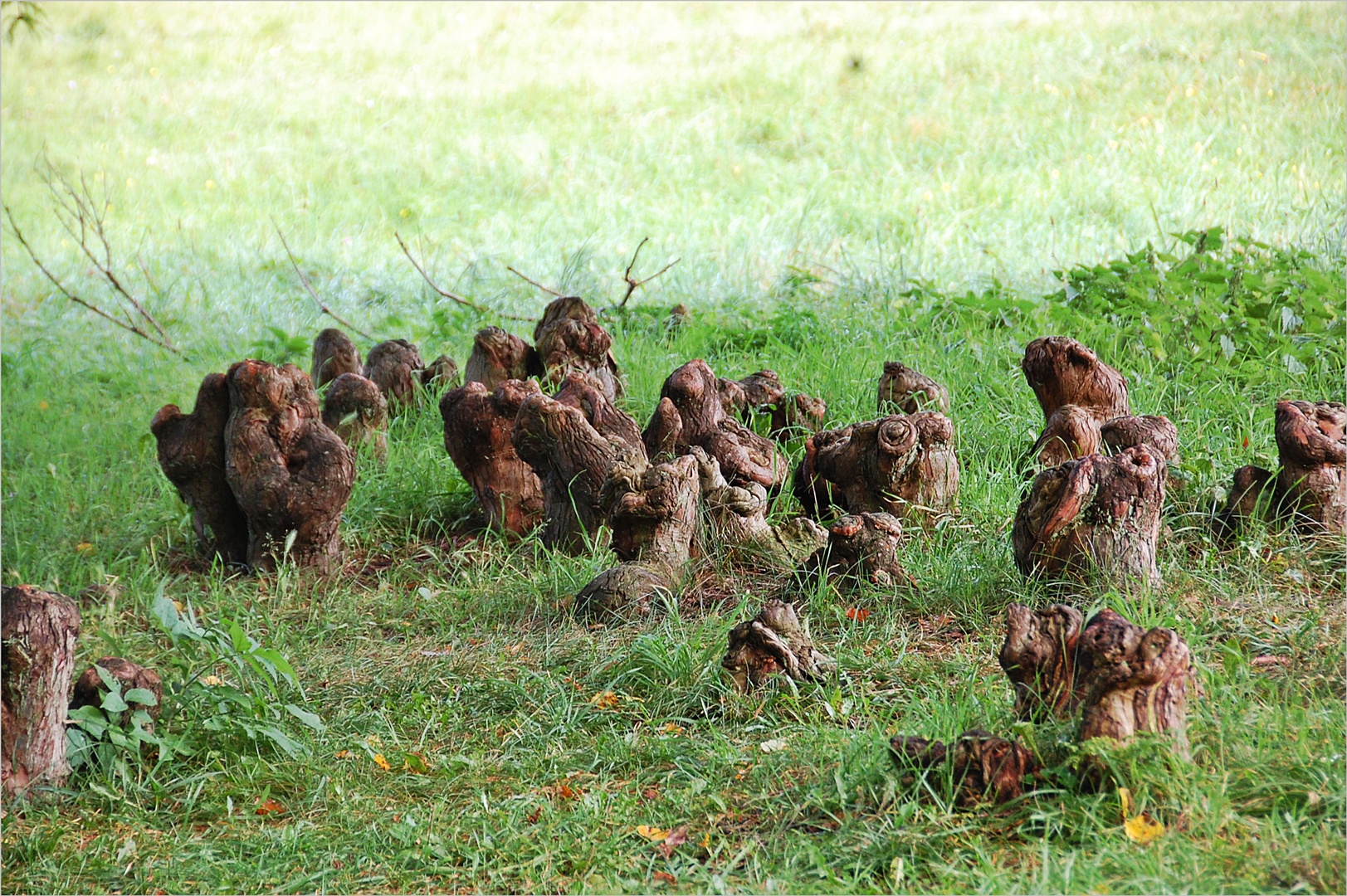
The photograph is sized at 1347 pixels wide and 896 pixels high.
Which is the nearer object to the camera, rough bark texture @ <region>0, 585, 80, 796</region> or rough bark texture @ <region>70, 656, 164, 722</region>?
rough bark texture @ <region>0, 585, 80, 796</region>

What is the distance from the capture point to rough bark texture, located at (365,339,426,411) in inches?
251

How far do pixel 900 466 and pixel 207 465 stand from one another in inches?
104

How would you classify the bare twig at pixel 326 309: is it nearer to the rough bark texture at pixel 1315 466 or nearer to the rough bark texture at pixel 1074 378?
the rough bark texture at pixel 1074 378

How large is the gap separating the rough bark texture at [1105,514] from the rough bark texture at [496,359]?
2.92 metres

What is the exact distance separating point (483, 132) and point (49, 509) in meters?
8.94

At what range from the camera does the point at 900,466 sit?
14.4ft

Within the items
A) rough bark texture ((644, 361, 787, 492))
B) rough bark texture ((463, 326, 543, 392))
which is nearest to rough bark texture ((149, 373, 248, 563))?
rough bark texture ((463, 326, 543, 392))

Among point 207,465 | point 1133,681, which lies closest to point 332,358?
point 207,465

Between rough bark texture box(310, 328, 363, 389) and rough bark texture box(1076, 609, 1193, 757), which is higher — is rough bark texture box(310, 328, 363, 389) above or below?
below

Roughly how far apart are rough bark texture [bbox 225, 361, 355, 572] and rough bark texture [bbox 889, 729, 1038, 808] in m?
2.73

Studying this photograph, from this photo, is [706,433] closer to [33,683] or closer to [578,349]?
[578,349]

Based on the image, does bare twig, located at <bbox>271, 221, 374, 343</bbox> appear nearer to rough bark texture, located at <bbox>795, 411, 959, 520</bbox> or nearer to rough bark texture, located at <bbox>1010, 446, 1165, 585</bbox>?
rough bark texture, located at <bbox>795, 411, 959, 520</bbox>

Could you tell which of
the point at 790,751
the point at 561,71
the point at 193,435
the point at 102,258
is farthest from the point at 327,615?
the point at 561,71

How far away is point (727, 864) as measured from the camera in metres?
2.72
